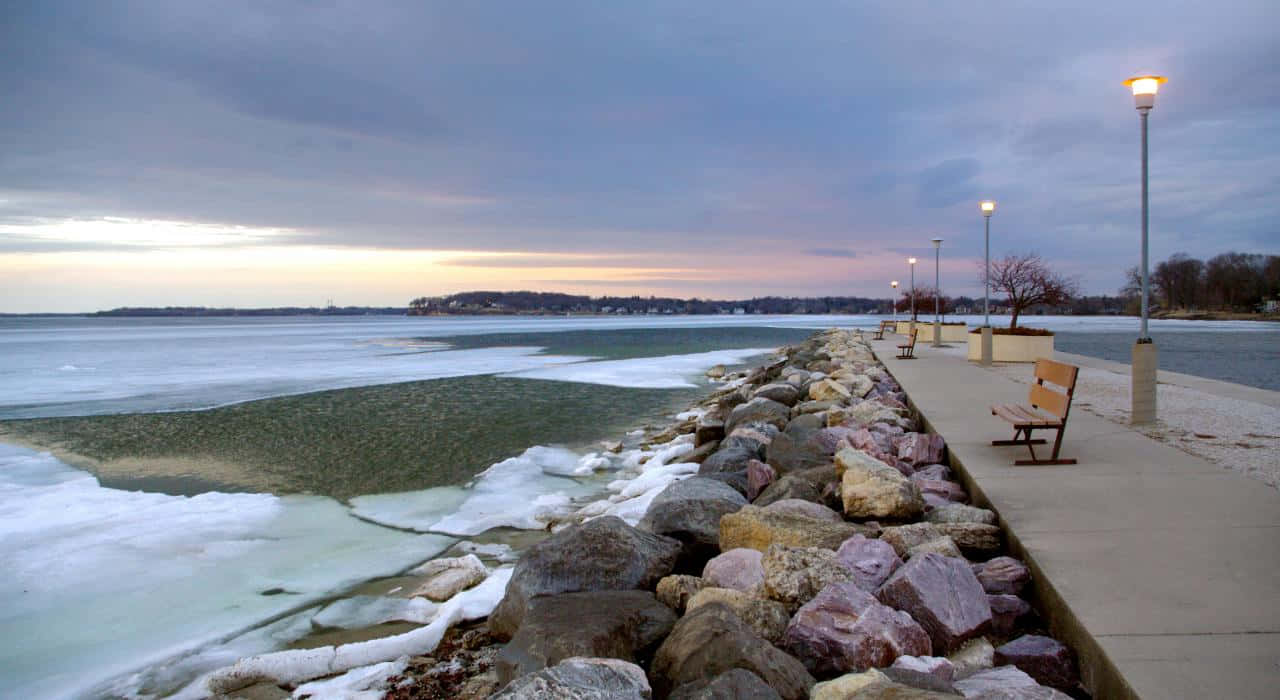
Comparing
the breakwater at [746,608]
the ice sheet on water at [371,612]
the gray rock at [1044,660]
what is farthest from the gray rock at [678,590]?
the ice sheet on water at [371,612]

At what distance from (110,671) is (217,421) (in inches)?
493

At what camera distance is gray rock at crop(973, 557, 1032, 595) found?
4.35 m

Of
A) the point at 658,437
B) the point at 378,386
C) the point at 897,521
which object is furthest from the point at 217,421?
the point at 897,521

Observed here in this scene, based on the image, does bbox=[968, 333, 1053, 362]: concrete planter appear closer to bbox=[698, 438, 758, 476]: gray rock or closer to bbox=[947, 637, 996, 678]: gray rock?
bbox=[698, 438, 758, 476]: gray rock

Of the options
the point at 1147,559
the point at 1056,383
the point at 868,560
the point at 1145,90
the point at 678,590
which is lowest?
the point at 678,590

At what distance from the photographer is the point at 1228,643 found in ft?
11.0

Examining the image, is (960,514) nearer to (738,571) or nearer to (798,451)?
(738,571)

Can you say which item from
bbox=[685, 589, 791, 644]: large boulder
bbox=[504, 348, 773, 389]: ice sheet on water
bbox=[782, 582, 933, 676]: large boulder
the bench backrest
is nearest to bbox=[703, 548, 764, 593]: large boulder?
bbox=[685, 589, 791, 644]: large boulder

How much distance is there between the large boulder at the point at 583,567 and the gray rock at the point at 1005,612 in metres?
2.15

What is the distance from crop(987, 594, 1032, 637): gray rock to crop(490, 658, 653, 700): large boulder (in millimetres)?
1959

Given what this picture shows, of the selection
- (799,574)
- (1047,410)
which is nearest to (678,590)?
(799,574)

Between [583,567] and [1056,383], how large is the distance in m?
4.85

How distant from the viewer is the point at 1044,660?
3596mm

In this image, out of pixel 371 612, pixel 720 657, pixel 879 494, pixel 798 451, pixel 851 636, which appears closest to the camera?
pixel 720 657
